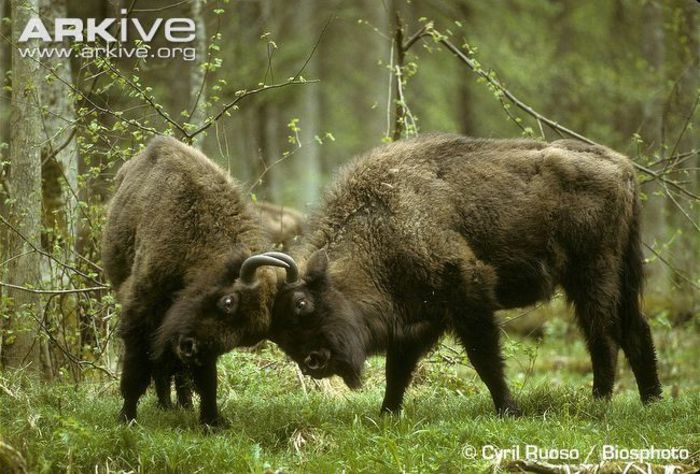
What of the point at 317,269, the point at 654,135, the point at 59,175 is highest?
the point at 654,135

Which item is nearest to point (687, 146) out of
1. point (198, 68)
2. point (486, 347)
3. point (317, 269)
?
point (198, 68)

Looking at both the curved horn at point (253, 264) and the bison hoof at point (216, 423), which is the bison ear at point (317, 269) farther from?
the bison hoof at point (216, 423)

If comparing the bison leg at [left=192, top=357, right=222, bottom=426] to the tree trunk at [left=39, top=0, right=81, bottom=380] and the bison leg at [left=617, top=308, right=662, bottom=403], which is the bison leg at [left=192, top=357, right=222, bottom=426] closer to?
the tree trunk at [left=39, top=0, right=81, bottom=380]

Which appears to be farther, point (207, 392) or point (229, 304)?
point (207, 392)

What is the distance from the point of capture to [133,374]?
7074 millimetres

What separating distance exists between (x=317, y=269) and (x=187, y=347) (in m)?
1.09

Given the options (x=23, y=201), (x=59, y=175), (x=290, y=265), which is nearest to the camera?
(x=290, y=265)

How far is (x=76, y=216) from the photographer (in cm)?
890

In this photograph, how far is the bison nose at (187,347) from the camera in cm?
662

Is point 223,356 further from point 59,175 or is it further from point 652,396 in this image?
point 652,396

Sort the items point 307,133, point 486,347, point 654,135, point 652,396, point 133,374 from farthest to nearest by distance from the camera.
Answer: point 307,133 → point 654,135 → point 652,396 → point 486,347 → point 133,374

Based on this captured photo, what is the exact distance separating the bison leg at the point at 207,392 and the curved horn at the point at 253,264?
2.63ft

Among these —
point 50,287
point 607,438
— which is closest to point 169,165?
point 50,287

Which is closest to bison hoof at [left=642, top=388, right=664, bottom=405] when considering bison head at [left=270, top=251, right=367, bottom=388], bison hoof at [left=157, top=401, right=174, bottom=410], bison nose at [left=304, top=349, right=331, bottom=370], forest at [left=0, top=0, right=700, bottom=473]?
forest at [left=0, top=0, right=700, bottom=473]
